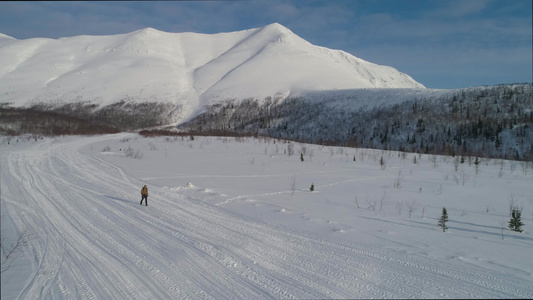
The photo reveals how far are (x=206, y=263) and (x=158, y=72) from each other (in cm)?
15356

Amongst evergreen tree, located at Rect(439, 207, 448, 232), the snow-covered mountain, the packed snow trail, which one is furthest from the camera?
the snow-covered mountain

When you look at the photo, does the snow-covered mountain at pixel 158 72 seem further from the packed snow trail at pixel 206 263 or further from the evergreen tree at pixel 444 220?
the packed snow trail at pixel 206 263

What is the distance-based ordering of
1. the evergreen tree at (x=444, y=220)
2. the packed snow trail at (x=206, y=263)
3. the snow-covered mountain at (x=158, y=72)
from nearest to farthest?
the packed snow trail at (x=206, y=263)
the evergreen tree at (x=444, y=220)
the snow-covered mountain at (x=158, y=72)

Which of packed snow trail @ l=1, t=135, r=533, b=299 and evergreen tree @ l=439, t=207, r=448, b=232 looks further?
evergreen tree @ l=439, t=207, r=448, b=232

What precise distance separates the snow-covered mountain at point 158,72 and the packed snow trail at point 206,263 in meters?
96.3

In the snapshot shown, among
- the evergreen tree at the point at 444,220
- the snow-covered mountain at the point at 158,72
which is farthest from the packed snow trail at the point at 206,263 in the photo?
the snow-covered mountain at the point at 158,72

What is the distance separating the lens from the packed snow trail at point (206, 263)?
4.39 meters

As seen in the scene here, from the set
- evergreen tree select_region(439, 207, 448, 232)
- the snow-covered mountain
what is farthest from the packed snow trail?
the snow-covered mountain

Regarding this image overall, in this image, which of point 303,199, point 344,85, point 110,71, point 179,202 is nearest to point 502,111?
point 303,199

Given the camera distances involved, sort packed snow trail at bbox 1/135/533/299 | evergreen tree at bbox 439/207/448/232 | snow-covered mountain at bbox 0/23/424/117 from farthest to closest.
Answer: snow-covered mountain at bbox 0/23/424/117
evergreen tree at bbox 439/207/448/232
packed snow trail at bbox 1/135/533/299

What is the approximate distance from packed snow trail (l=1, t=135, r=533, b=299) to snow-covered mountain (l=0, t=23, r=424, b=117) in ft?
316

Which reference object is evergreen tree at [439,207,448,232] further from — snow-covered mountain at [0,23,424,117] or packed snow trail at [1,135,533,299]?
snow-covered mountain at [0,23,424,117]

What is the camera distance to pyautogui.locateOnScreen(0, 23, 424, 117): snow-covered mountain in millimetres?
114188

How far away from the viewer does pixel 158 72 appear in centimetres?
14462
